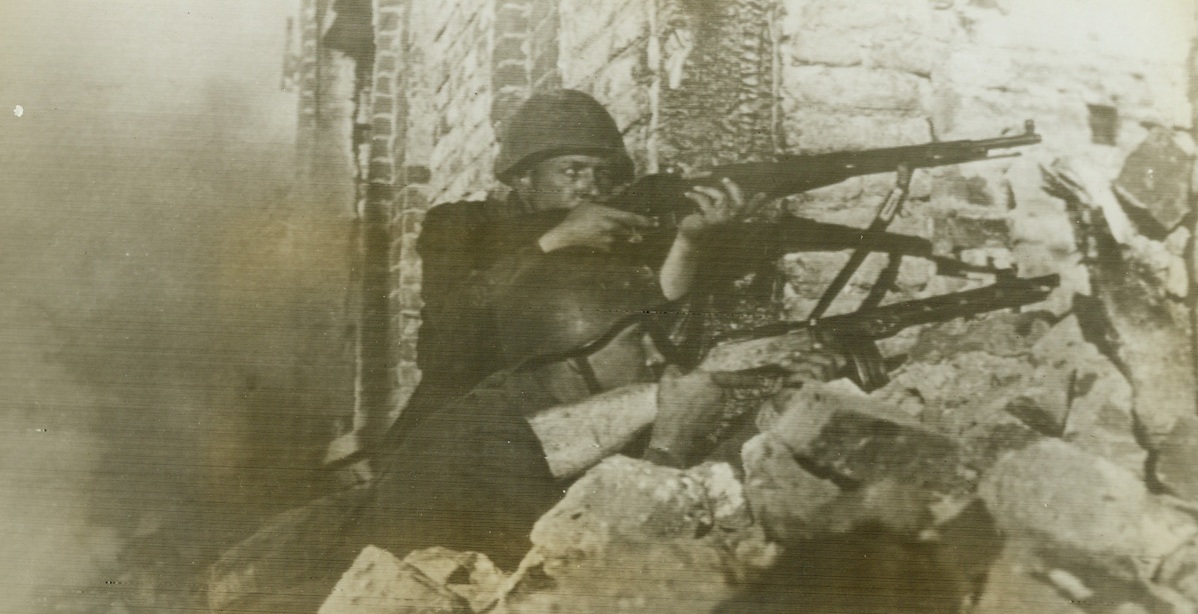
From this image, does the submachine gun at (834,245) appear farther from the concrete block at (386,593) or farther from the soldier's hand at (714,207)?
the concrete block at (386,593)

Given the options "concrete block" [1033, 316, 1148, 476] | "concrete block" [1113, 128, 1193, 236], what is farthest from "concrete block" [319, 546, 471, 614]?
"concrete block" [1113, 128, 1193, 236]

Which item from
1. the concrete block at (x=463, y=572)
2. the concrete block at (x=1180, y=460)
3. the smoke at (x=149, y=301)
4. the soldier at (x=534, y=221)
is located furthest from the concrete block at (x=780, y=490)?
→ the smoke at (x=149, y=301)

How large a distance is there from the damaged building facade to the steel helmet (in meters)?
0.05

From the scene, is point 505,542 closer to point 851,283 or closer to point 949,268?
point 851,283

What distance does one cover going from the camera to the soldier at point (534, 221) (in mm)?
2588

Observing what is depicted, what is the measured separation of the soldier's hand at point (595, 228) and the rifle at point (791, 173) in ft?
0.09

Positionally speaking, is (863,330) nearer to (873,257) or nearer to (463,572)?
(873,257)

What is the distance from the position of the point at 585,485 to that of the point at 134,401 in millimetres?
A: 1341

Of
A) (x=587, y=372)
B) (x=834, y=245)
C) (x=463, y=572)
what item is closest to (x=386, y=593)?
(x=463, y=572)

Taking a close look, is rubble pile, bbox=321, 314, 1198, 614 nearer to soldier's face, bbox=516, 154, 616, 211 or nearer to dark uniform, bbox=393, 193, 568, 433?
dark uniform, bbox=393, 193, 568, 433

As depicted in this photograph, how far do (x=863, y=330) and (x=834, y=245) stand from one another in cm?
28

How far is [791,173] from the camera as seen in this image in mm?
2688

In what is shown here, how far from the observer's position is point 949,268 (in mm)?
2705

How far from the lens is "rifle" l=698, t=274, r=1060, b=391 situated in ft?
8.60
